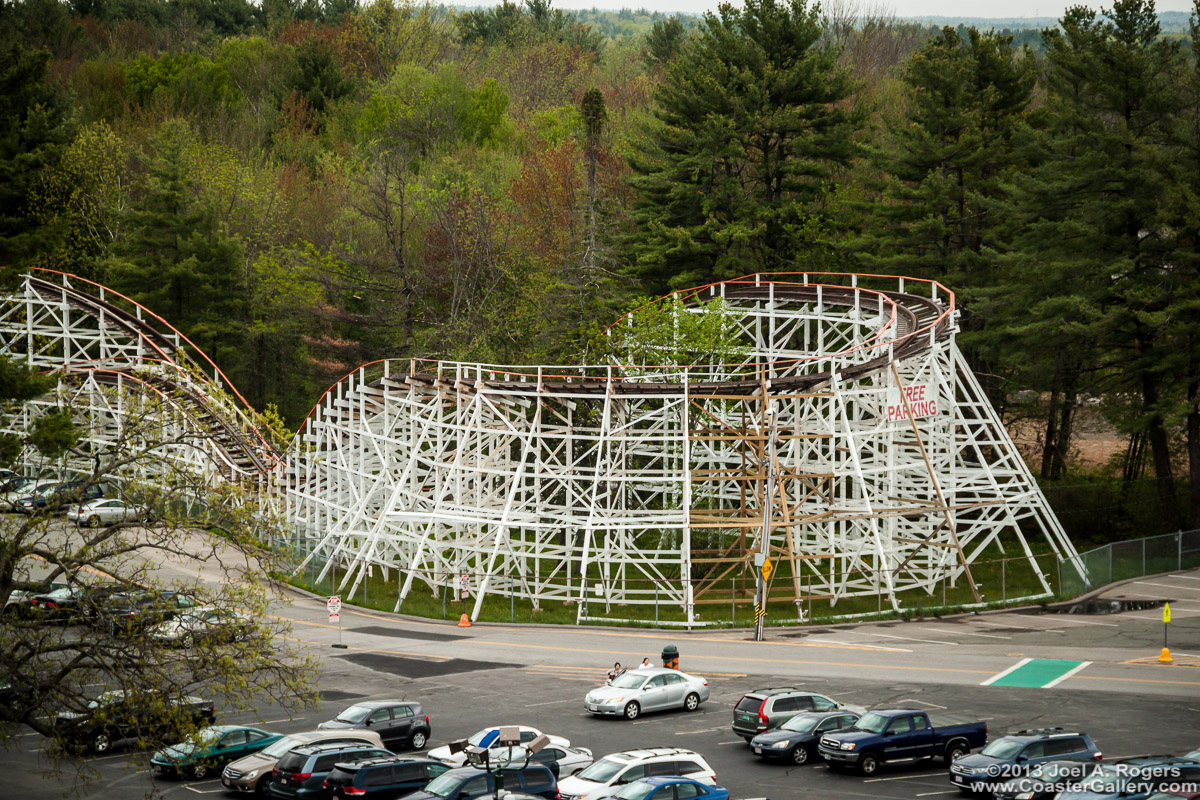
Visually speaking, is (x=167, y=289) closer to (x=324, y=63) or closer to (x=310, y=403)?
(x=310, y=403)

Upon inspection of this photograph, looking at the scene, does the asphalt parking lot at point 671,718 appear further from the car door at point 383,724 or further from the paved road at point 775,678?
the car door at point 383,724

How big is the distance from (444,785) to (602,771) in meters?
2.71

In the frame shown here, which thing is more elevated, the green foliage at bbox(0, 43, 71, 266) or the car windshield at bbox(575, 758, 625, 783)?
the green foliage at bbox(0, 43, 71, 266)

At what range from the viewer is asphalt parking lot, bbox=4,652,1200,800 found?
22734 millimetres

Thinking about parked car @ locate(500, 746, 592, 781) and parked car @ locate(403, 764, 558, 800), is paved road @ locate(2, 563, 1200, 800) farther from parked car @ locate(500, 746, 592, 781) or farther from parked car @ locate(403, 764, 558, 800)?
parked car @ locate(403, 764, 558, 800)

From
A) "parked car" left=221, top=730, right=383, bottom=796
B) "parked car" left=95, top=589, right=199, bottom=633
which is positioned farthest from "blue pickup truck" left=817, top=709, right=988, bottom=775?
"parked car" left=95, top=589, right=199, bottom=633

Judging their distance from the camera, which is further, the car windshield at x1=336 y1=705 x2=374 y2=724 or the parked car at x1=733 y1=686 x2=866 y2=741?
the car windshield at x1=336 y1=705 x2=374 y2=724

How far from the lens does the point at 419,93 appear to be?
99.1 meters

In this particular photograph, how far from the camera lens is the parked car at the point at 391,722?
25062mm

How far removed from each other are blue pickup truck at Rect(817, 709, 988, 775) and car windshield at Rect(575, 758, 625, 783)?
4304mm

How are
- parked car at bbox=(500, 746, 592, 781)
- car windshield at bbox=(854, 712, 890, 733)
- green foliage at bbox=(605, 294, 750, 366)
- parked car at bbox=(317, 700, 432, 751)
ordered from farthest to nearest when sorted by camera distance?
green foliage at bbox=(605, 294, 750, 366), parked car at bbox=(317, 700, 432, 751), car windshield at bbox=(854, 712, 890, 733), parked car at bbox=(500, 746, 592, 781)

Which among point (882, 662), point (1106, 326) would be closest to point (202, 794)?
point (882, 662)

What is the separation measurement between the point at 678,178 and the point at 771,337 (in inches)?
658

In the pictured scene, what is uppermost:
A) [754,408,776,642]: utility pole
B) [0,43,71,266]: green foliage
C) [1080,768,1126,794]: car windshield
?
[0,43,71,266]: green foliage
